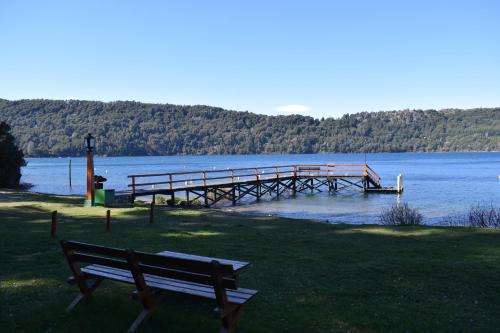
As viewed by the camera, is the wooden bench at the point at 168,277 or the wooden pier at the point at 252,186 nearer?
the wooden bench at the point at 168,277

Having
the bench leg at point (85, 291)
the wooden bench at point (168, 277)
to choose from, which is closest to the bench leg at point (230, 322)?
the wooden bench at point (168, 277)

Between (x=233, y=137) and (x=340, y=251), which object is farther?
(x=233, y=137)

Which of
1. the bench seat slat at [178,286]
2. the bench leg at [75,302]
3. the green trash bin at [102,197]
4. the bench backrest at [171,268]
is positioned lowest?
the green trash bin at [102,197]

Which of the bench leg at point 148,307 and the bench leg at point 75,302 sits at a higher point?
the bench leg at point 148,307

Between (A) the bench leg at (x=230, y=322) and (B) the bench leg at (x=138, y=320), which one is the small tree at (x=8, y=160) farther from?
(A) the bench leg at (x=230, y=322)

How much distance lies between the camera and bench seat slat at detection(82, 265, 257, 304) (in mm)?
4791

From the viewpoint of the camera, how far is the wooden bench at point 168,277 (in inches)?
177

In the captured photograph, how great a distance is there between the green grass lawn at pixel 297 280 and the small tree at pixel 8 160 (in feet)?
86.5

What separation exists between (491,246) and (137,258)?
327 inches

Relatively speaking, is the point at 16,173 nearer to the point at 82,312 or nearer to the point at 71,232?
the point at 71,232

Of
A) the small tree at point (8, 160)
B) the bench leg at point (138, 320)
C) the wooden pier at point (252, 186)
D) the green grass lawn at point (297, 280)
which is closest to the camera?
the bench leg at point (138, 320)

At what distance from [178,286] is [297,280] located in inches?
105

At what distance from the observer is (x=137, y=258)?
4879mm

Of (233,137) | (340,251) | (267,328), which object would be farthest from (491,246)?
(233,137)
